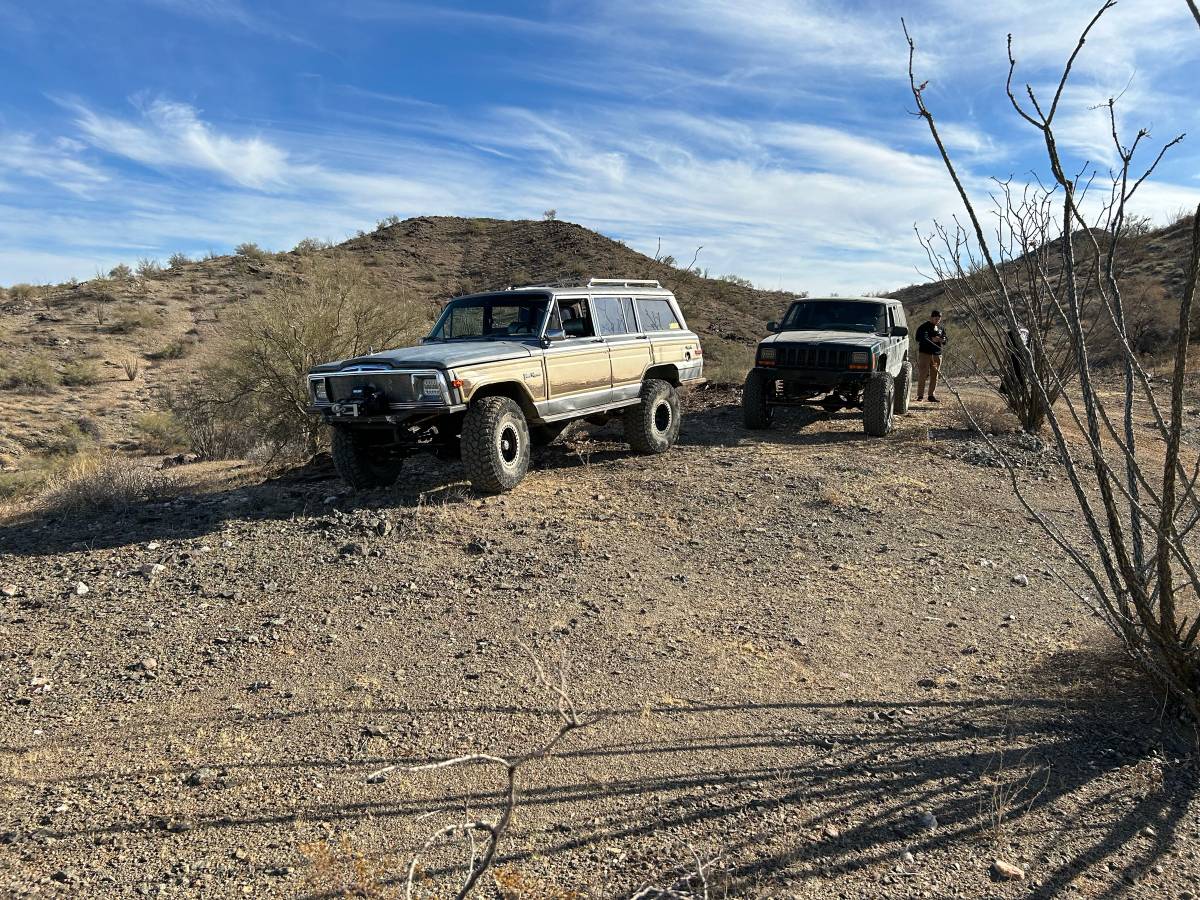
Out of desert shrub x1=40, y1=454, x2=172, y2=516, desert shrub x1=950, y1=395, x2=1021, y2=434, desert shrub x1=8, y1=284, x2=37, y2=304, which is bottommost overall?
desert shrub x1=40, y1=454, x2=172, y2=516

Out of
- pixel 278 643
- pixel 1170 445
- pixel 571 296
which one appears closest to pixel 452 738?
pixel 278 643

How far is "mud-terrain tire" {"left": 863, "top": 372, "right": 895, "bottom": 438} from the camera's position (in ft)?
33.9

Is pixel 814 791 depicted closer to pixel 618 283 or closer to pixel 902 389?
pixel 618 283

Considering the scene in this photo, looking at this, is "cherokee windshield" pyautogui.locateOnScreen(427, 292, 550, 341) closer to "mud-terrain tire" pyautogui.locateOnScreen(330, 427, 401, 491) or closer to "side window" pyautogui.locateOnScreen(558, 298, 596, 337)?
"side window" pyautogui.locateOnScreen(558, 298, 596, 337)

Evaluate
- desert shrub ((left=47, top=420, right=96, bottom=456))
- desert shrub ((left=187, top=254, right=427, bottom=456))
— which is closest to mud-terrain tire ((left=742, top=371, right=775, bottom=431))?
desert shrub ((left=187, top=254, right=427, bottom=456))

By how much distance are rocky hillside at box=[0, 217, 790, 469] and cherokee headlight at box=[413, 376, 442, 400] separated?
1187 cm

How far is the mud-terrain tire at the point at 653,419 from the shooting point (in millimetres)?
9539

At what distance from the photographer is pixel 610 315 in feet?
30.0

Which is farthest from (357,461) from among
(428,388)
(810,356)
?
(810,356)

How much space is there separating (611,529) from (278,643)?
9.62 ft

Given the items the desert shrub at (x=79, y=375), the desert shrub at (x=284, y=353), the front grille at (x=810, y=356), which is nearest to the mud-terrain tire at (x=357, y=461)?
the front grille at (x=810, y=356)

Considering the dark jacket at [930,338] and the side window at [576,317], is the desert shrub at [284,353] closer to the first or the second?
the side window at [576,317]

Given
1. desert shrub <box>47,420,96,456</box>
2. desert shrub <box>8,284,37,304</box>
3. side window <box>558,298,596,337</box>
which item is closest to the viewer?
side window <box>558,298,596,337</box>

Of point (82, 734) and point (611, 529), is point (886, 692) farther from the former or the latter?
point (82, 734)
